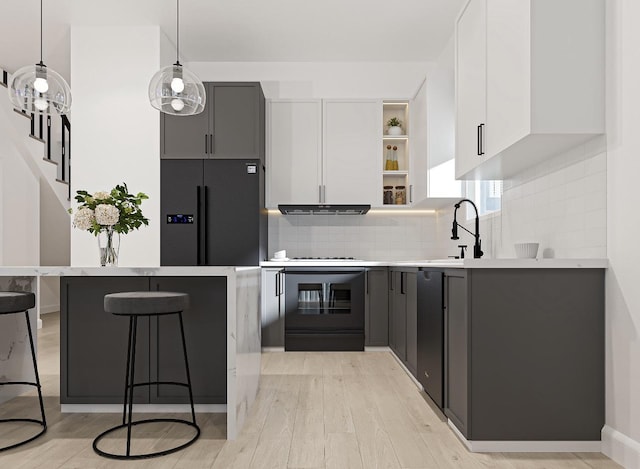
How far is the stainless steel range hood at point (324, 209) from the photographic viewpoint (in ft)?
17.7

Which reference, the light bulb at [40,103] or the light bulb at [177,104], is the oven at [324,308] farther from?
the light bulb at [40,103]

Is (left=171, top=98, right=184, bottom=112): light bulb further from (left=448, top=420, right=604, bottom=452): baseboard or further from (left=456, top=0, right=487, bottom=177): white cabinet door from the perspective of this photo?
(left=448, top=420, right=604, bottom=452): baseboard

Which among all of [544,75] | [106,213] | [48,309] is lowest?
[48,309]

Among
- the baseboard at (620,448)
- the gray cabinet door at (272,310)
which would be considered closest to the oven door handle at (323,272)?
the gray cabinet door at (272,310)

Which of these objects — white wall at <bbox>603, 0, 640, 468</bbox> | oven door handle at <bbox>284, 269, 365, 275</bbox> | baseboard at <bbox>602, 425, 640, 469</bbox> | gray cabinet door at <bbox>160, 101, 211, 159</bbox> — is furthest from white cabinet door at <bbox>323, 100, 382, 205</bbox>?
baseboard at <bbox>602, 425, 640, 469</bbox>

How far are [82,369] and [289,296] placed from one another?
2.25 metres

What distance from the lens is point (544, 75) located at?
240cm

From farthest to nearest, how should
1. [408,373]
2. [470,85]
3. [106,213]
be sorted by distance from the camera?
[408,373], [470,85], [106,213]

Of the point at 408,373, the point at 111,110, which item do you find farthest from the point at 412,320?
the point at 111,110

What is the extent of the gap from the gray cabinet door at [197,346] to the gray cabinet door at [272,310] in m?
1.94

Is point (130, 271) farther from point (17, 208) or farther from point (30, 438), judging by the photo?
point (17, 208)

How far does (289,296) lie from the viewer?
5020 mm

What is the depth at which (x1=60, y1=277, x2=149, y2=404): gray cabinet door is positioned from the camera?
9.95ft

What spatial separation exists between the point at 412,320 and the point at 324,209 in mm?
1976
